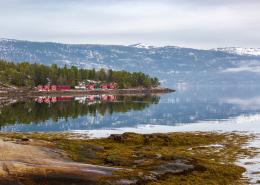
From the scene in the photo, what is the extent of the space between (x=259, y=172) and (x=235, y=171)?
2.78 meters

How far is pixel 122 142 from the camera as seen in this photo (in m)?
72.9

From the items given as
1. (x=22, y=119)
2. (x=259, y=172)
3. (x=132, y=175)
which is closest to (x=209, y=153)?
(x=259, y=172)

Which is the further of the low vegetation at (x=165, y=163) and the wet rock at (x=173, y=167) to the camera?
the wet rock at (x=173, y=167)

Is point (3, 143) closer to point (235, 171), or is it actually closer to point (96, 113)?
point (235, 171)

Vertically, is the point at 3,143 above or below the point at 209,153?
above

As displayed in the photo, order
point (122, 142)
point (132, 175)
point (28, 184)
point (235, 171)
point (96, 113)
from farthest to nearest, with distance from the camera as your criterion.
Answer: point (96, 113) < point (122, 142) < point (235, 171) < point (132, 175) < point (28, 184)

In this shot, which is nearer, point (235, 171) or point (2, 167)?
point (2, 167)

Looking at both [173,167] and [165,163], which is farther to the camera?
[165,163]

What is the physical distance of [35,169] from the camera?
3894 centimetres

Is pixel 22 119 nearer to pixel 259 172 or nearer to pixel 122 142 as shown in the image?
pixel 122 142

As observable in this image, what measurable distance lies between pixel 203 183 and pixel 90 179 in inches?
465

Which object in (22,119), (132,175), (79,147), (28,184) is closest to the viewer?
(28,184)

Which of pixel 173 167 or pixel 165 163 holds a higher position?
pixel 165 163

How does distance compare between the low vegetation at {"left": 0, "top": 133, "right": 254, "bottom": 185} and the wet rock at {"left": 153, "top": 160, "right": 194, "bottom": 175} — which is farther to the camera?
the wet rock at {"left": 153, "top": 160, "right": 194, "bottom": 175}
